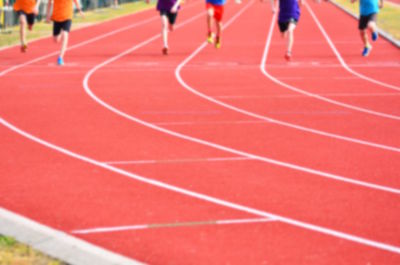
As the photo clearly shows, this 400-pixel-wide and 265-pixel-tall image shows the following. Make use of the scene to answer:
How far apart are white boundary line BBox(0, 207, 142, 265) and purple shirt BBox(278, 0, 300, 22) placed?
15114 millimetres

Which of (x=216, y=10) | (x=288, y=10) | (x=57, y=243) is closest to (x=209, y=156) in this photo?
(x=57, y=243)

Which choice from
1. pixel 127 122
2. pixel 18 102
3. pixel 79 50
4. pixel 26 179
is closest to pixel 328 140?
pixel 127 122

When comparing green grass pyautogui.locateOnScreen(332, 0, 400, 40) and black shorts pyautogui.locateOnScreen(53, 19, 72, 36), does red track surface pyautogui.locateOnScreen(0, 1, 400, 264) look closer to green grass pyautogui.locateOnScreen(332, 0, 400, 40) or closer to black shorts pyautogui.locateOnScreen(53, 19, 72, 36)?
black shorts pyautogui.locateOnScreen(53, 19, 72, 36)

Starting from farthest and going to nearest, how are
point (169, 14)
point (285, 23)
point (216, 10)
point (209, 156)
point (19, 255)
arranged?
point (216, 10), point (169, 14), point (285, 23), point (209, 156), point (19, 255)

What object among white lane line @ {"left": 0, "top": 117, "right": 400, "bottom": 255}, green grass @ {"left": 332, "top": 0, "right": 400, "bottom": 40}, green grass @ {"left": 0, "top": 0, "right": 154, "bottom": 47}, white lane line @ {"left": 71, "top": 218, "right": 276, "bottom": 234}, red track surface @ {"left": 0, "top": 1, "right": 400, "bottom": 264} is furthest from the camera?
green grass @ {"left": 332, "top": 0, "right": 400, "bottom": 40}

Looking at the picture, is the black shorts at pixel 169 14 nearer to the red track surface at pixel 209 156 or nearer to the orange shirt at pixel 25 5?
the red track surface at pixel 209 156

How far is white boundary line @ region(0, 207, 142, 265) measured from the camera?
20.8 ft

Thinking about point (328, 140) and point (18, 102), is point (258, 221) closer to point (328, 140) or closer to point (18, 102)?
point (328, 140)

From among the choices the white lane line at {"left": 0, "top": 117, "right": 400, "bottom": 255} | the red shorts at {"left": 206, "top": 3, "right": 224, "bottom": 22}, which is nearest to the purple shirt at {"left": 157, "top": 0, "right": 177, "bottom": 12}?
the red shorts at {"left": 206, "top": 3, "right": 224, "bottom": 22}

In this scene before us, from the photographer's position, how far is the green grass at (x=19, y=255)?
20.7ft

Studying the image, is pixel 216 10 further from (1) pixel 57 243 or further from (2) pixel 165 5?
(1) pixel 57 243

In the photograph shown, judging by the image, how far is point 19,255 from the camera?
6.47 meters

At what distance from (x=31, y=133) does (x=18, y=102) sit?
297 cm

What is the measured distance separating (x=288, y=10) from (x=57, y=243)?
16.0m
